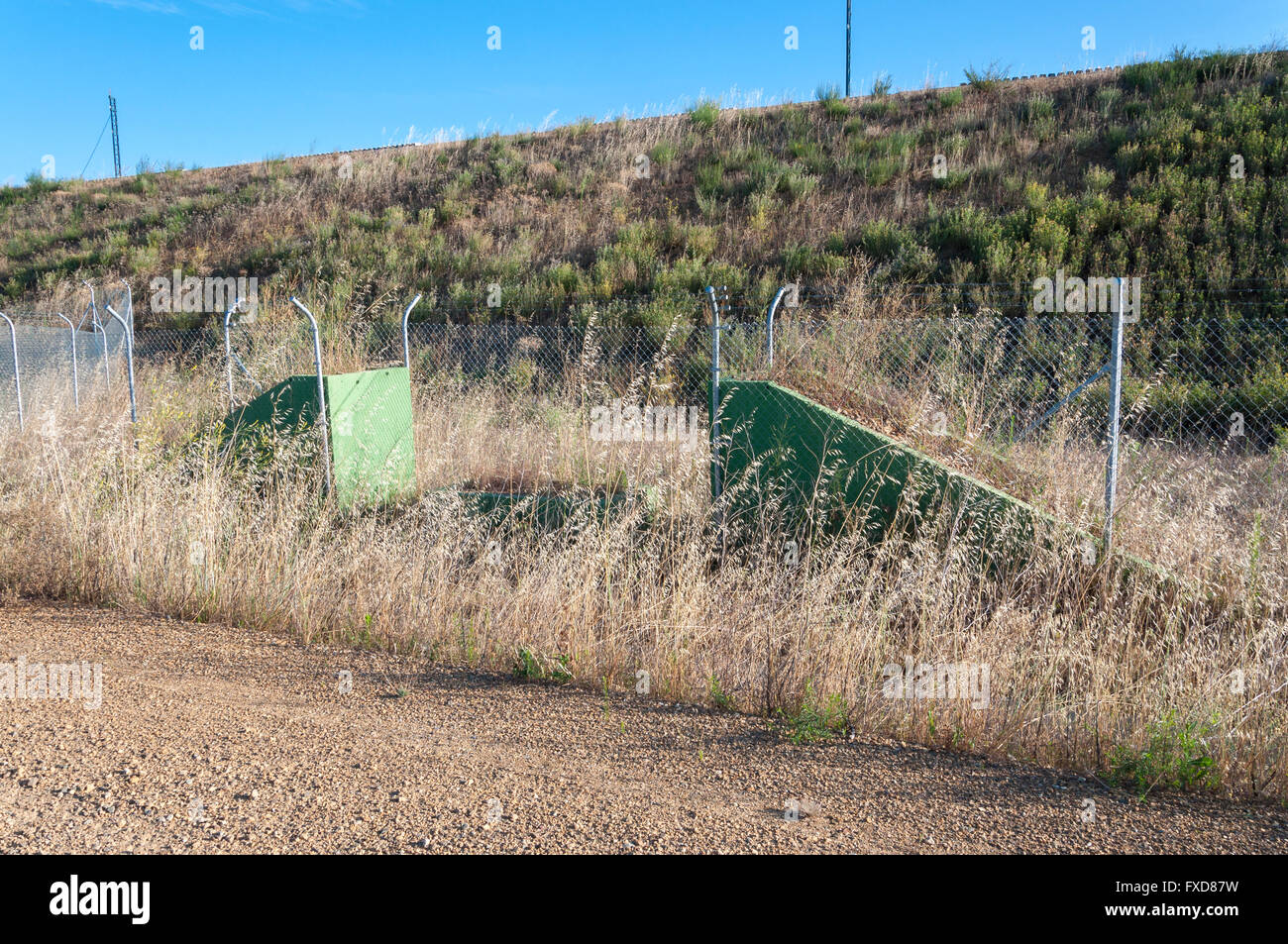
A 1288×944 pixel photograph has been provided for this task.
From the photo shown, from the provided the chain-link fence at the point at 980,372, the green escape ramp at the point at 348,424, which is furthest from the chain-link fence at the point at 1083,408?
the green escape ramp at the point at 348,424

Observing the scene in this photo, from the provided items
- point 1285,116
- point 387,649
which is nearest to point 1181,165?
point 1285,116

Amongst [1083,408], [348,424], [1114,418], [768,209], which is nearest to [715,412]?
[1114,418]

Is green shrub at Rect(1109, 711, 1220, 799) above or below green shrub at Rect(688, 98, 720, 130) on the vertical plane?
below

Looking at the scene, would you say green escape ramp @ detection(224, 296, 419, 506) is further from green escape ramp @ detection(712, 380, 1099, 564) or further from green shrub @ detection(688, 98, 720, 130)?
green shrub @ detection(688, 98, 720, 130)

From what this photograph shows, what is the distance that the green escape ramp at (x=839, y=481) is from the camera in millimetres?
5777

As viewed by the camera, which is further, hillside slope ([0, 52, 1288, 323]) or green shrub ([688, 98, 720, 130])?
green shrub ([688, 98, 720, 130])

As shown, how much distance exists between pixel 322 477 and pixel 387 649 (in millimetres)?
3059

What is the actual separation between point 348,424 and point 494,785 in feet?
17.1

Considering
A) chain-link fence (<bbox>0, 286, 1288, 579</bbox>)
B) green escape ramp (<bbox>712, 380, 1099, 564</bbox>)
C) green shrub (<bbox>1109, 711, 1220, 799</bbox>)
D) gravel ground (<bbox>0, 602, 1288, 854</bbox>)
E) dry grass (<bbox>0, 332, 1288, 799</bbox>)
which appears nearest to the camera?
gravel ground (<bbox>0, 602, 1288, 854</bbox>)

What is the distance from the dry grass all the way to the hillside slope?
7.58m

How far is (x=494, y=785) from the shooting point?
336cm

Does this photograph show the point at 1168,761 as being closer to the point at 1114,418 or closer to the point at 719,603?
the point at 719,603

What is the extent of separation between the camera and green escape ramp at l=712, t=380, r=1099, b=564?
5777 mm

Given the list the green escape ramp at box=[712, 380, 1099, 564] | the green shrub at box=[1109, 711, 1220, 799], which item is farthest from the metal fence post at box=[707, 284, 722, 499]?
the green shrub at box=[1109, 711, 1220, 799]
